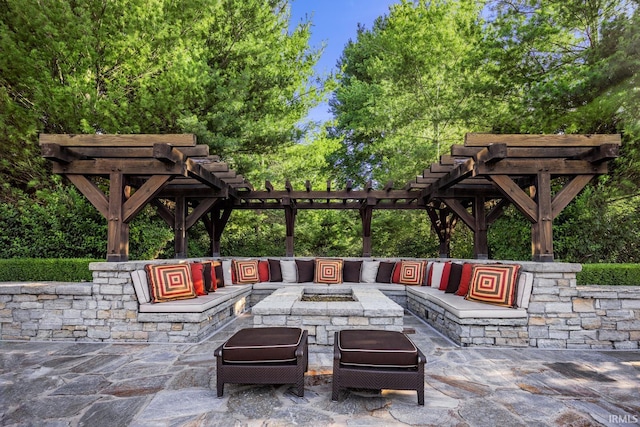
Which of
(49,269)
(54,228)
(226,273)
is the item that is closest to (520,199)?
(226,273)

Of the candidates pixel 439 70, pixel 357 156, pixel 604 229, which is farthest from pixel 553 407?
pixel 357 156

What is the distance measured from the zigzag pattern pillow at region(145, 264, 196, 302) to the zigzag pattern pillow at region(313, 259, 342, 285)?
103 inches

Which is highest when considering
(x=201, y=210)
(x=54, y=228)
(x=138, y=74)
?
(x=138, y=74)

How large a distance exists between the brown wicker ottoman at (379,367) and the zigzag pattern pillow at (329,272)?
4.12 meters

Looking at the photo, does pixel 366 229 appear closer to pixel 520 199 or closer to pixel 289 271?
pixel 289 271

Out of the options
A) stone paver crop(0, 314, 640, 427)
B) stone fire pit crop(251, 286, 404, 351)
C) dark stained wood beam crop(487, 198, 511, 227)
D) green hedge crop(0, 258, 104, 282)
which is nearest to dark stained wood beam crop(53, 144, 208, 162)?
stone paver crop(0, 314, 640, 427)

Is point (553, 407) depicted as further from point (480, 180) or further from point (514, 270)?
point (480, 180)

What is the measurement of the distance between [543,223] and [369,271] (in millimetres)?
3191

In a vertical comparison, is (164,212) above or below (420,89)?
below

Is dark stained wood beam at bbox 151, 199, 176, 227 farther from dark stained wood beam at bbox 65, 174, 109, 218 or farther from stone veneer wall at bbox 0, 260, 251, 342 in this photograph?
stone veneer wall at bbox 0, 260, 251, 342

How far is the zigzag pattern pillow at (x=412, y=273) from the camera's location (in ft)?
21.2

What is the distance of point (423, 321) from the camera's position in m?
5.26

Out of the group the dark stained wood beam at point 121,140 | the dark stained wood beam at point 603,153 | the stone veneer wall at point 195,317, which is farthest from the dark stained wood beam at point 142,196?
the dark stained wood beam at point 603,153

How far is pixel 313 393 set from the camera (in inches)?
106
